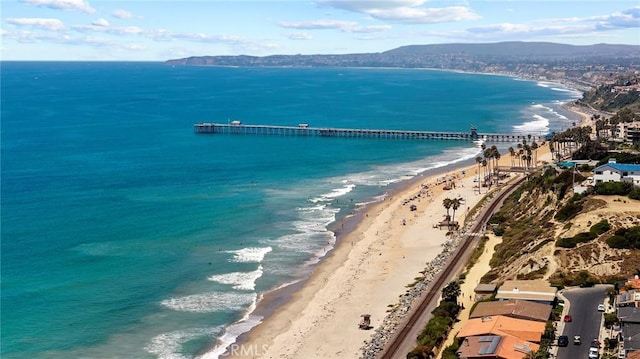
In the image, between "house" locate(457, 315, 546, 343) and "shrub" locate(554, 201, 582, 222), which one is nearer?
"house" locate(457, 315, 546, 343)

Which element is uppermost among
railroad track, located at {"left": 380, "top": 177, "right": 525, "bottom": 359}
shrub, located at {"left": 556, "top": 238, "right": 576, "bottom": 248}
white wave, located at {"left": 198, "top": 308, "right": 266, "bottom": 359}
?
shrub, located at {"left": 556, "top": 238, "right": 576, "bottom": 248}

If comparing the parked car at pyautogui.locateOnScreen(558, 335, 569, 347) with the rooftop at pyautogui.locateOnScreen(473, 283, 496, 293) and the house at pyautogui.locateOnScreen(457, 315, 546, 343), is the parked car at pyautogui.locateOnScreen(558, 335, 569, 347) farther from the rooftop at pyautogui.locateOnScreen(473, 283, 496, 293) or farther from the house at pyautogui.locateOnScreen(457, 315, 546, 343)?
the rooftop at pyautogui.locateOnScreen(473, 283, 496, 293)

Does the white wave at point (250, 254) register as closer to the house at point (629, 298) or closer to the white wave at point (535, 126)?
the house at point (629, 298)

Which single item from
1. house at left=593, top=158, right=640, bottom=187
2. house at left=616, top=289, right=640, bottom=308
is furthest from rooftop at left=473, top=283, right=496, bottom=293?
house at left=593, top=158, right=640, bottom=187

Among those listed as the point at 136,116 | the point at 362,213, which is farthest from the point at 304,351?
the point at 136,116

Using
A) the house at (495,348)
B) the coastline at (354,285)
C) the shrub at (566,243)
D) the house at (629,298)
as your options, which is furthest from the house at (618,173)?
the house at (495,348)

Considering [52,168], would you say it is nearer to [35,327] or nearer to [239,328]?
[35,327]

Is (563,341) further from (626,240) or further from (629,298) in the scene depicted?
(626,240)
